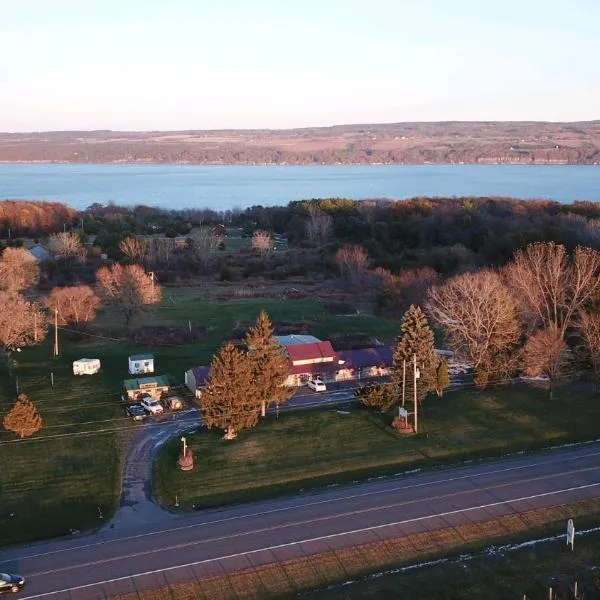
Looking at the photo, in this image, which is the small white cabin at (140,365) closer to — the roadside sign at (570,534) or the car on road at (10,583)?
the car on road at (10,583)

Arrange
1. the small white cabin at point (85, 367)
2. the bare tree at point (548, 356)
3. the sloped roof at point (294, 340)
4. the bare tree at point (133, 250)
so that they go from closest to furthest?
the bare tree at point (548, 356) < the small white cabin at point (85, 367) < the sloped roof at point (294, 340) < the bare tree at point (133, 250)

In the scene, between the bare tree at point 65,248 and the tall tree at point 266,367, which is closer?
the tall tree at point 266,367

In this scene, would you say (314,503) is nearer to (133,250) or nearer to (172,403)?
(172,403)

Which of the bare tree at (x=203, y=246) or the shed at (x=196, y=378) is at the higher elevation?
the bare tree at (x=203, y=246)

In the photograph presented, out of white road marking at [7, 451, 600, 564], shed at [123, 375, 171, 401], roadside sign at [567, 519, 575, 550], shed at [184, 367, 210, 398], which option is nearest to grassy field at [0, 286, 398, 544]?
shed at [123, 375, 171, 401]

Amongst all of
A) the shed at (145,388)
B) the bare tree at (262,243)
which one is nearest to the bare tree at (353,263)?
the bare tree at (262,243)

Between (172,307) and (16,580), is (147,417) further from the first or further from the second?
(172,307)

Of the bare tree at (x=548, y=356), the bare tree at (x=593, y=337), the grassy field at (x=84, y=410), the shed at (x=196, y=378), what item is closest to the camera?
the grassy field at (x=84, y=410)
